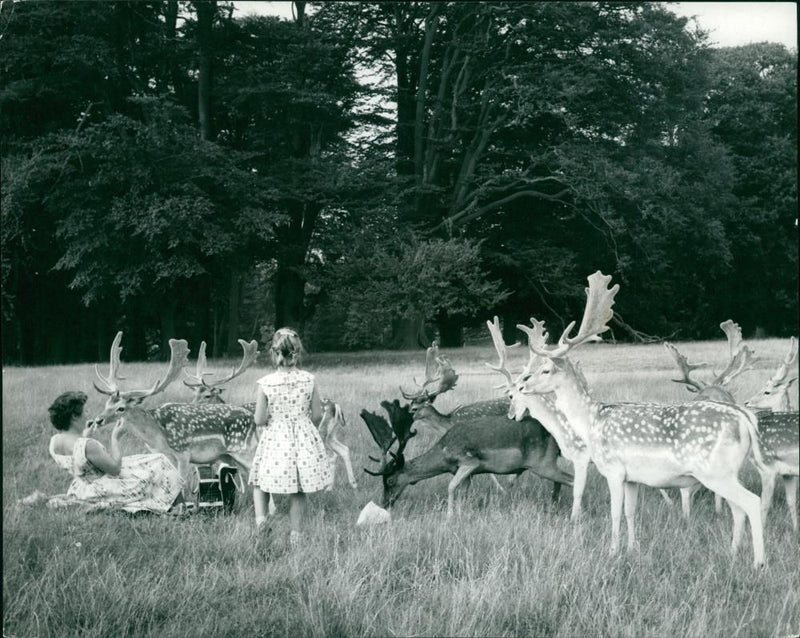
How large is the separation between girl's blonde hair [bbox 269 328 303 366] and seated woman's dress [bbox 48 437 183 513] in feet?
3.22

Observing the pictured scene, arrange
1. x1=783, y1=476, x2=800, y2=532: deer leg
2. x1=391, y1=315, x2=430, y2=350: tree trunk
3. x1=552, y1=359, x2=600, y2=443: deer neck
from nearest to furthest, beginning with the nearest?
x1=783, y1=476, x2=800, y2=532: deer leg
x1=552, y1=359, x2=600, y2=443: deer neck
x1=391, y1=315, x2=430, y2=350: tree trunk

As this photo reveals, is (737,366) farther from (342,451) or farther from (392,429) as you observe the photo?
(342,451)

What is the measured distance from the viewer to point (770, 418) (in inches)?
126

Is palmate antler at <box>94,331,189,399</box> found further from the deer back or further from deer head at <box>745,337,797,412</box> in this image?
deer head at <box>745,337,797,412</box>

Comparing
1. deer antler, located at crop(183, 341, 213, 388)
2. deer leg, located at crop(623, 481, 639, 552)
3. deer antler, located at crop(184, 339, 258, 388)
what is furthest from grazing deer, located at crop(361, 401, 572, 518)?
deer antler, located at crop(183, 341, 213, 388)

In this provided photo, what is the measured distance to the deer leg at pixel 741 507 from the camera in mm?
2719

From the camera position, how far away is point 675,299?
3.98 metres

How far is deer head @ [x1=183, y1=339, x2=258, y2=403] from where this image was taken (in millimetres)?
4129

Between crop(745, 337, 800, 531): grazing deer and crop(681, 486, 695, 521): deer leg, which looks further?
crop(681, 486, 695, 521): deer leg

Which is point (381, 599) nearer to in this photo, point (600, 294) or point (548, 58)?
point (600, 294)

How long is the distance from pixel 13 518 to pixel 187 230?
5.14 feet

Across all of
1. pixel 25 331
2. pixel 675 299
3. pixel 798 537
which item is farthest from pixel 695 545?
pixel 25 331

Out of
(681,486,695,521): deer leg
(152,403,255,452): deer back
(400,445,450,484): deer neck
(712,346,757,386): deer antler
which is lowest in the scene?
(681,486,695,521): deer leg

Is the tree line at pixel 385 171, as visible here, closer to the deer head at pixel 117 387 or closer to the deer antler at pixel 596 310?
the deer head at pixel 117 387
